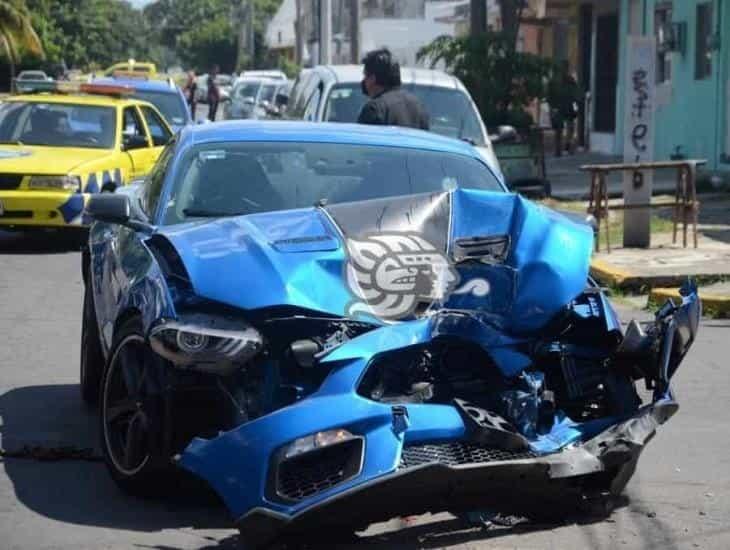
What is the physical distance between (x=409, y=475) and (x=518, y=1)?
20.8 meters

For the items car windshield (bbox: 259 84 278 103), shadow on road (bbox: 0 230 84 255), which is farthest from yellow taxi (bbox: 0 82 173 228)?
car windshield (bbox: 259 84 278 103)

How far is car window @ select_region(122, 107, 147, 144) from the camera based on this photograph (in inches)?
666

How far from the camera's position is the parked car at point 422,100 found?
15195 millimetres

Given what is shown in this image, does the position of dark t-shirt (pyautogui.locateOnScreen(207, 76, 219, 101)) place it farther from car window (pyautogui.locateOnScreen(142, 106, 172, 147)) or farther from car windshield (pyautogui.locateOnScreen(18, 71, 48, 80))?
car window (pyautogui.locateOnScreen(142, 106, 172, 147))

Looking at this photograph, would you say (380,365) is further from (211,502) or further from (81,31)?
(81,31)

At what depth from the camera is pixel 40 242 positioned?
1647cm

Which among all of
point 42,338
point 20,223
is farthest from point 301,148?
point 20,223

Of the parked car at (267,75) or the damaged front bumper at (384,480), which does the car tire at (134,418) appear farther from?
the parked car at (267,75)

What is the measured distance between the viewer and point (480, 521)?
5363mm

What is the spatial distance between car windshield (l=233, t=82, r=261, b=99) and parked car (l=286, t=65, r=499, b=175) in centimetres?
1971

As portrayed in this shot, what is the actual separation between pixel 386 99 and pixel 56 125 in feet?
20.6

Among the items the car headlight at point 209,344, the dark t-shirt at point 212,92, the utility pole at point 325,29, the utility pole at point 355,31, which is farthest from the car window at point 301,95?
the dark t-shirt at point 212,92

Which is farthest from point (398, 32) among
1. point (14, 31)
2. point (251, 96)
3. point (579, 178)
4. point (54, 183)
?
point (54, 183)

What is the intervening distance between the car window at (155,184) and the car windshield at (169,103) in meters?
14.4
